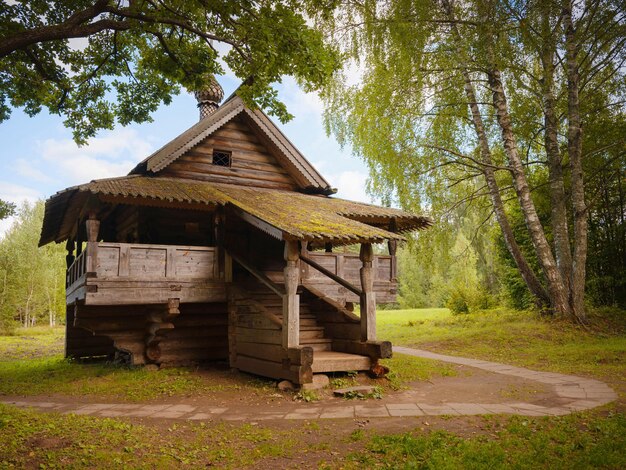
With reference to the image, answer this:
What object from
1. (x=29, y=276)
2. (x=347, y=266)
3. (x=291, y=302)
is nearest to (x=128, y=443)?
(x=291, y=302)

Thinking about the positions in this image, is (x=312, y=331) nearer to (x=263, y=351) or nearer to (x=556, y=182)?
(x=263, y=351)

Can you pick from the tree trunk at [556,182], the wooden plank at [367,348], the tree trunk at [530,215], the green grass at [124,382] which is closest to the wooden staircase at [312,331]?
the wooden plank at [367,348]

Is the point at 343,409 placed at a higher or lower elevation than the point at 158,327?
lower

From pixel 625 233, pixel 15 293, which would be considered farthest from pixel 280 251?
pixel 15 293

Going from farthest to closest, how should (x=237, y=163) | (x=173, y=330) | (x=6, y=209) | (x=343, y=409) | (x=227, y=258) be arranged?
1. (x=6, y=209)
2. (x=237, y=163)
3. (x=173, y=330)
4. (x=227, y=258)
5. (x=343, y=409)

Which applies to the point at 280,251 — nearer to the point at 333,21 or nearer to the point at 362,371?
the point at 362,371

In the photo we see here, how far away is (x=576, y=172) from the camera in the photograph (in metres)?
16.8

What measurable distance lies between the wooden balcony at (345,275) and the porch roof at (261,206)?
1.20 meters

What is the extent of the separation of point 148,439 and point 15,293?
108 ft

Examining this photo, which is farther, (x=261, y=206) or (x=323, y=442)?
(x=261, y=206)

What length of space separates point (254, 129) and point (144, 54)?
5.42 meters

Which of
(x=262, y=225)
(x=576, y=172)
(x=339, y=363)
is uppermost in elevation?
(x=576, y=172)

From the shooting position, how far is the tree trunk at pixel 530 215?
16.7 metres

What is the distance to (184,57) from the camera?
31.1 ft
